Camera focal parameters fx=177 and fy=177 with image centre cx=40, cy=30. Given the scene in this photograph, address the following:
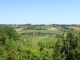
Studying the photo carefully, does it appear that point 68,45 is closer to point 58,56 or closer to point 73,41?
point 73,41

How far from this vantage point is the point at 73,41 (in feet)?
162

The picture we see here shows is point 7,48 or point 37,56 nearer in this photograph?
point 37,56

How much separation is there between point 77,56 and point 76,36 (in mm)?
5731

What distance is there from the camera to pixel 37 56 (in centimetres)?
4719

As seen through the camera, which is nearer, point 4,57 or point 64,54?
point 64,54

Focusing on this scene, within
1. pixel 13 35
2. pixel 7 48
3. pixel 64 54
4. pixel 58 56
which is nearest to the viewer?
pixel 58 56

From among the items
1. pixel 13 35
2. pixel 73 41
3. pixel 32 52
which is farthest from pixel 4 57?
pixel 13 35

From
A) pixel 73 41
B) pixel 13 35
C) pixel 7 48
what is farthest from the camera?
pixel 13 35

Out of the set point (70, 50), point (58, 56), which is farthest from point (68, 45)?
point (58, 56)

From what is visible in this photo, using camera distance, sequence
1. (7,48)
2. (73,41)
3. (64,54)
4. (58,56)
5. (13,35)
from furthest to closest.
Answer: (13,35) → (7,48) → (73,41) → (64,54) → (58,56)

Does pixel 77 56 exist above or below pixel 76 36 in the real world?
below

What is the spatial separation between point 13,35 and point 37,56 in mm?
35380

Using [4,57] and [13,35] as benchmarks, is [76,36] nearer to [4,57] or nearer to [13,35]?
[4,57]

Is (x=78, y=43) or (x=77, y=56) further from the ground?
(x=78, y=43)
